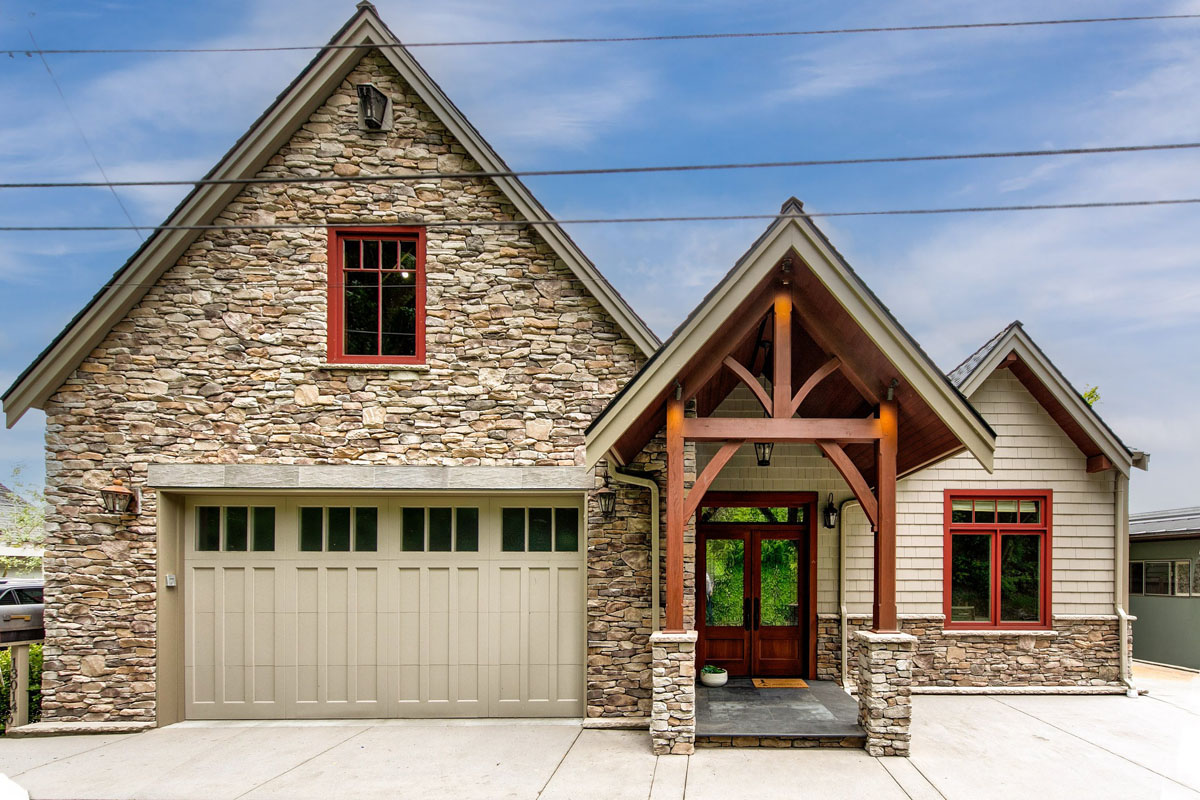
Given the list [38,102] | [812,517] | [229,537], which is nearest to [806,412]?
[812,517]

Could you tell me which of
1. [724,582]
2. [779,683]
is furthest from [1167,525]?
[724,582]

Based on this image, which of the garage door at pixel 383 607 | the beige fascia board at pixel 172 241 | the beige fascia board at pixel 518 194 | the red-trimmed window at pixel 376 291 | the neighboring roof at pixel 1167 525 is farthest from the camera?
the neighboring roof at pixel 1167 525

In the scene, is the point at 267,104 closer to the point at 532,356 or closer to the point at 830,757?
the point at 532,356

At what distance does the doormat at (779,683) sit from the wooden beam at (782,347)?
4.38m

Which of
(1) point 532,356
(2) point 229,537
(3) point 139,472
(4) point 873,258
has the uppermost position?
(4) point 873,258

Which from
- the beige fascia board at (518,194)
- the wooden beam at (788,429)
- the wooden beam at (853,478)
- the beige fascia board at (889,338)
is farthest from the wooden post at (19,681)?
the beige fascia board at (889,338)

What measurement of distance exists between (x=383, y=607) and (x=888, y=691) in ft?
18.3

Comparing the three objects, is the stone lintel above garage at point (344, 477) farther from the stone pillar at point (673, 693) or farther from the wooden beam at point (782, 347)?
the wooden beam at point (782, 347)

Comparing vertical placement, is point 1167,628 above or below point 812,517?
below

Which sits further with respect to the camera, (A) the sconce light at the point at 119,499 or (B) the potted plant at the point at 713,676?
(B) the potted plant at the point at 713,676

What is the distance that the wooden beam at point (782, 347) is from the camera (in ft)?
23.4

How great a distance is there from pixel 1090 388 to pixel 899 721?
19.7m

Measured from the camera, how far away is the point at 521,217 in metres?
8.44

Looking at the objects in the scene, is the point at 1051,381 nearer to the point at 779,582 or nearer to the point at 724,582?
the point at 779,582
